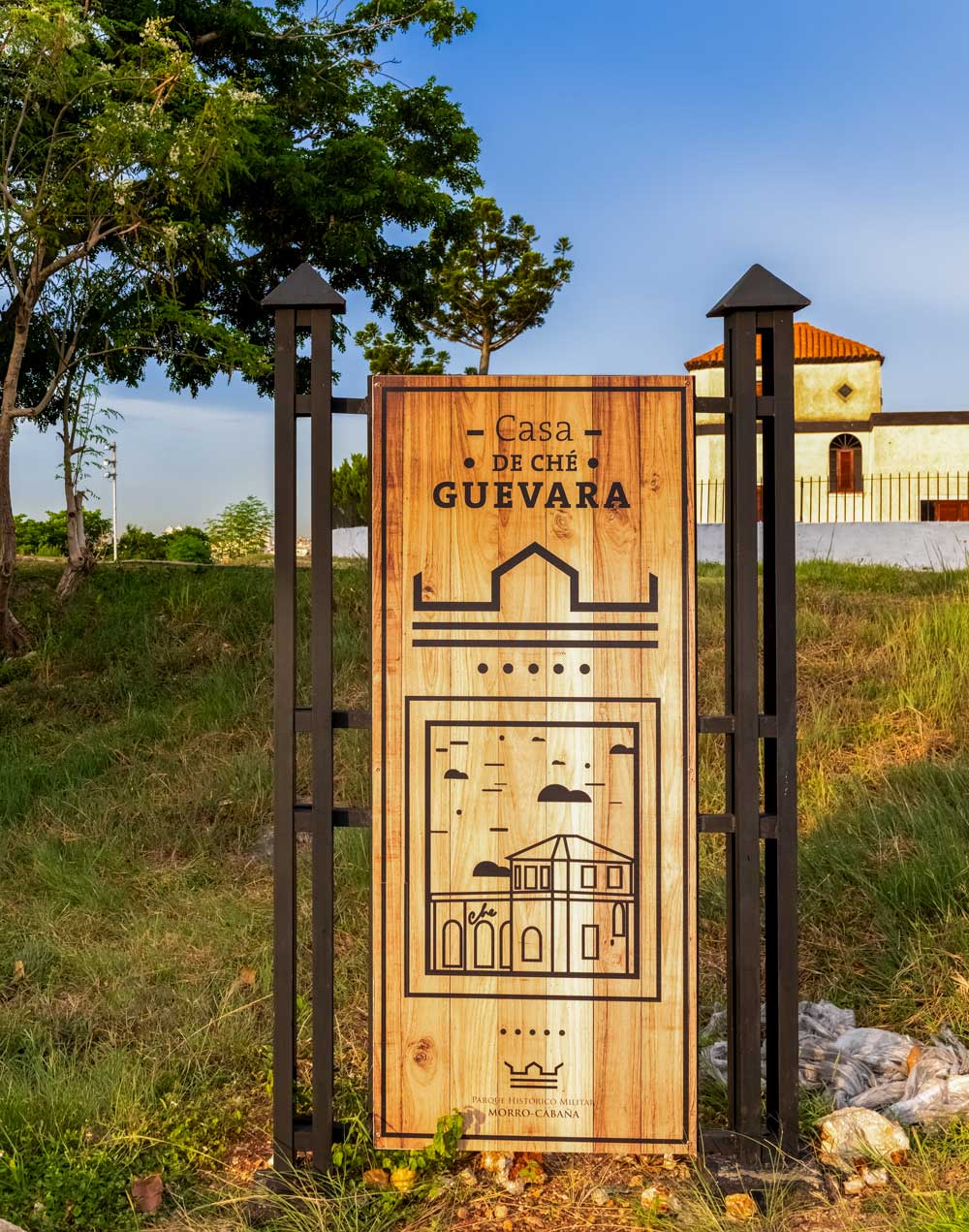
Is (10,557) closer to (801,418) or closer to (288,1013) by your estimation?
(288,1013)

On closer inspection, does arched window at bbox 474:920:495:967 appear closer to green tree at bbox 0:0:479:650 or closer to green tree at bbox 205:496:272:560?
green tree at bbox 0:0:479:650

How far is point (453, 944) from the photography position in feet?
9.24

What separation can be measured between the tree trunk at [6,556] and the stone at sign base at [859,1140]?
9.15m

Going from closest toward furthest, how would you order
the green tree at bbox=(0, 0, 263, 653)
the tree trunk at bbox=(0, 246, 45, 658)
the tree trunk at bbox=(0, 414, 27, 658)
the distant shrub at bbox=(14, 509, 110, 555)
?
the green tree at bbox=(0, 0, 263, 653) < the tree trunk at bbox=(0, 246, 45, 658) < the tree trunk at bbox=(0, 414, 27, 658) < the distant shrub at bbox=(14, 509, 110, 555)

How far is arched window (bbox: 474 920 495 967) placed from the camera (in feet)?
9.21

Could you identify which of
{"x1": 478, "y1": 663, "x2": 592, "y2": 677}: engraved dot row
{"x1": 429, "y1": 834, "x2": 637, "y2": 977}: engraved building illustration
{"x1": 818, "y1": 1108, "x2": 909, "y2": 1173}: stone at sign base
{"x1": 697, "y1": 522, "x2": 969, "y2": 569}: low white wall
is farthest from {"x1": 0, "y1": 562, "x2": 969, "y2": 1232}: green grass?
{"x1": 697, "y1": 522, "x2": 969, "y2": 569}: low white wall

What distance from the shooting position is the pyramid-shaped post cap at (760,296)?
281 cm

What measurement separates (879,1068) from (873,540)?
1690cm

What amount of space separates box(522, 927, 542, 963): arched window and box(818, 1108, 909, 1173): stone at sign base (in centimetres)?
106

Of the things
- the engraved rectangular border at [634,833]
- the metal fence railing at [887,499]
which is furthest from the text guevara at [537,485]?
the metal fence railing at [887,499]

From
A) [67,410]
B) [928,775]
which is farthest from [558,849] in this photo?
[67,410]

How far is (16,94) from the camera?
397 inches

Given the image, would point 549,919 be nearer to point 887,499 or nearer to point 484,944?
point 484,944

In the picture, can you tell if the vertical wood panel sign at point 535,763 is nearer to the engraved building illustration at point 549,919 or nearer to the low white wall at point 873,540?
the engraved building illustration at point 549,919
